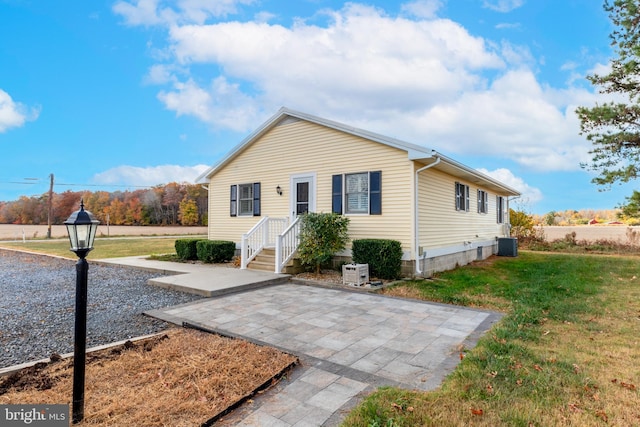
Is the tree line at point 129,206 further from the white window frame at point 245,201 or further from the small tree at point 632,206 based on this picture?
the small tree at point 632,206

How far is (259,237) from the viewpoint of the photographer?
32.9 feet

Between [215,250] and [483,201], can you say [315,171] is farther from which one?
[483,201]

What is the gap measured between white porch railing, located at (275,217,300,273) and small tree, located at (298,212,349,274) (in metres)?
0.37

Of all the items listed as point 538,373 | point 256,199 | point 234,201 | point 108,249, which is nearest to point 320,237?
point 256,199

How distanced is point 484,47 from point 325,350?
35.8 ft

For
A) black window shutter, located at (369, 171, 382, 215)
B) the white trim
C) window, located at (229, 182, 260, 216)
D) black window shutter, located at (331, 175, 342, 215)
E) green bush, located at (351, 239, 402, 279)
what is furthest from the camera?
window, located at (229, 182, 260, 216)

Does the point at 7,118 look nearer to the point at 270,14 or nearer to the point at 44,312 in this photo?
the point at 270,14

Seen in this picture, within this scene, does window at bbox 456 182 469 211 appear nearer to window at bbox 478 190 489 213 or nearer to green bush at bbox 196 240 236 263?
window at bbox 478 190 489 213

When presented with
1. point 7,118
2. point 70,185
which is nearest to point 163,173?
point 70,185

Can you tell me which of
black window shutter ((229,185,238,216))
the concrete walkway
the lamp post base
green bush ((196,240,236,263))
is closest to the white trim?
the concrete walkway

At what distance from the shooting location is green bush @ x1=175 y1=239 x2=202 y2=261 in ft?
37.9

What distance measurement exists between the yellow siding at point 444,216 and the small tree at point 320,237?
2.18 meters

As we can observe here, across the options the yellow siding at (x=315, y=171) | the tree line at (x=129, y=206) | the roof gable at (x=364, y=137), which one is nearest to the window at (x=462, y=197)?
the roof gable at (x=364, y=137)

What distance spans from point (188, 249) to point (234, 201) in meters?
2.35
